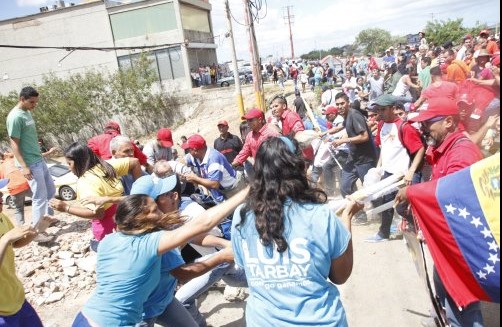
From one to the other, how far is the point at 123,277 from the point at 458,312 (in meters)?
2.07

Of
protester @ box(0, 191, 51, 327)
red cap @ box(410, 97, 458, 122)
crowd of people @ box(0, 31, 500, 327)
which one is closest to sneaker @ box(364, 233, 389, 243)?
crowd of people @ box(0, 31, 500, 327)

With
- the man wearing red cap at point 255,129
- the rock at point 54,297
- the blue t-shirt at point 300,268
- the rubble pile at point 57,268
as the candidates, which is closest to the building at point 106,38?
the rubble pile at point 57,268

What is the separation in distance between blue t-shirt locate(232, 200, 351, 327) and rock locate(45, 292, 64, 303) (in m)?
3.68

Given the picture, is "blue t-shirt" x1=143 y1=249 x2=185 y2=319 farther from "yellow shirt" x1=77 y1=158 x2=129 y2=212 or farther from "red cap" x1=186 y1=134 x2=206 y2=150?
"red cap" x1=186 y1=134 x2=206 y2=150

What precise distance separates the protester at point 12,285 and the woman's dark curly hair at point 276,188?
1582 millimetres

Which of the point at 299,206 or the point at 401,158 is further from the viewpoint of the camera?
the point at 401,158

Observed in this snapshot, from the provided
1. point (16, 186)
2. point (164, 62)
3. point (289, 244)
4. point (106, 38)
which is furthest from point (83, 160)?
point (106, 38)

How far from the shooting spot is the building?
28.5m

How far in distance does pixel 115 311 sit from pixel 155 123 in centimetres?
2736

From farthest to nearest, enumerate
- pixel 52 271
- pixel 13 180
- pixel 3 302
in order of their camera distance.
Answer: pixel 13 180 < pixel 52 271 < pixel 3 302

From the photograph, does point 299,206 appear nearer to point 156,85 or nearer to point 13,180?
point 13,180

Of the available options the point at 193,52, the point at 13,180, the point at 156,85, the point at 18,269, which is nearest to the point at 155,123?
the point at 156,85

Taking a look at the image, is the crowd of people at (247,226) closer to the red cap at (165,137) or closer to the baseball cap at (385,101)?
the baseball cap at (385,101)

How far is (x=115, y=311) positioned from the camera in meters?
2.46
